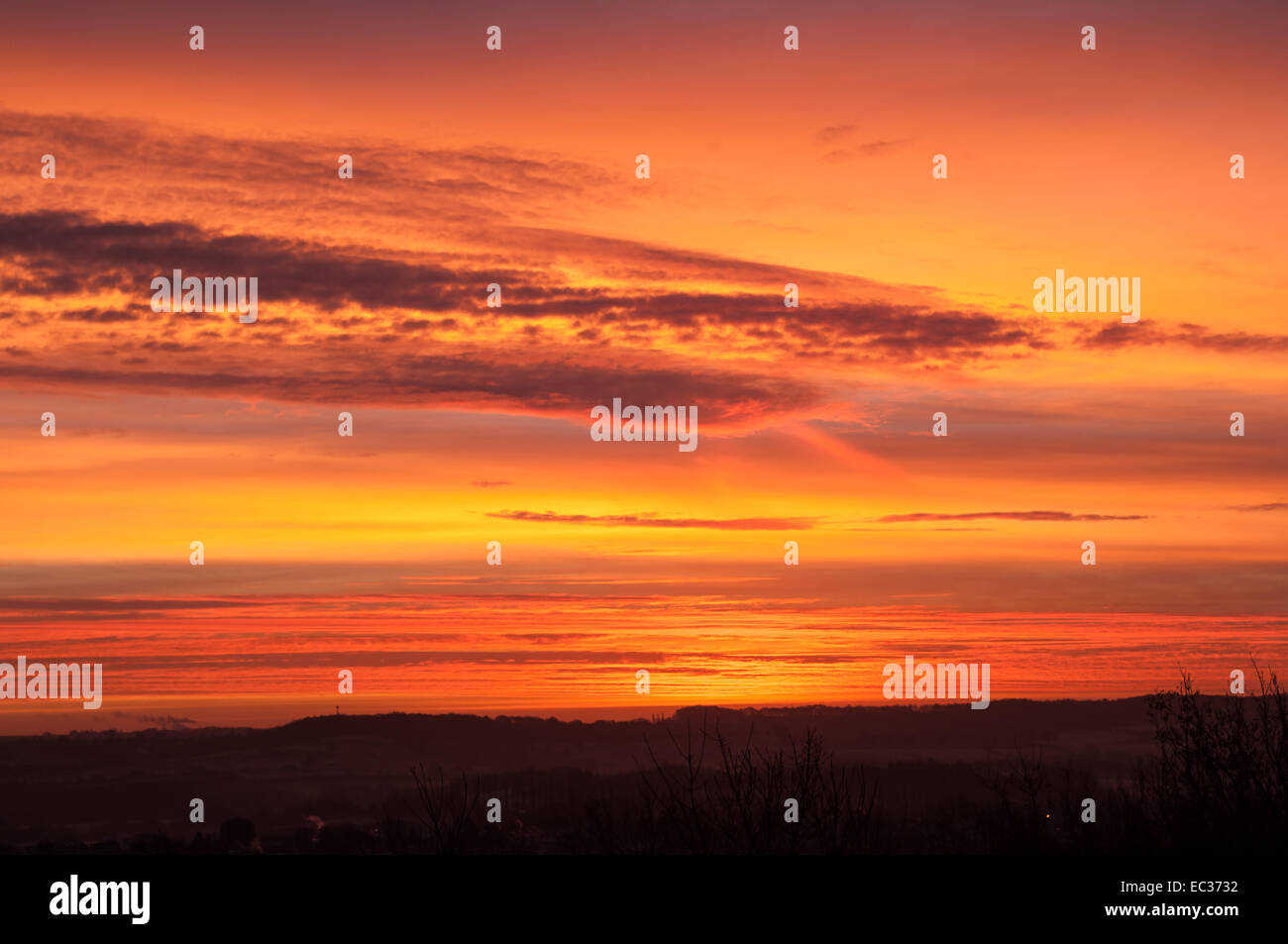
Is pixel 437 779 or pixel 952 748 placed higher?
pixel 437 779

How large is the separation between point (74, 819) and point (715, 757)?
175301 mm

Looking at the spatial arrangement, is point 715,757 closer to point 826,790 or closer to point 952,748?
point 826,790

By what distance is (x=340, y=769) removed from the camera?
147375 mm

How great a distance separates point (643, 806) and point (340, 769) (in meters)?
135

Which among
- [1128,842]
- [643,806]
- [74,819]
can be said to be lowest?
[74,819]

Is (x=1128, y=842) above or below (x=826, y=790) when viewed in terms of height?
below

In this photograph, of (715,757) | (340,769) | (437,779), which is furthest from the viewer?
(340,769)
